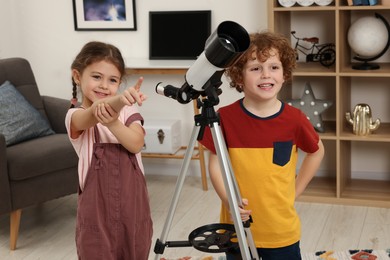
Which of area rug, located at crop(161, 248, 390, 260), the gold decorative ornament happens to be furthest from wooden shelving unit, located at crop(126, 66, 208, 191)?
area rug, located at crop(161, 248, 390, 260)

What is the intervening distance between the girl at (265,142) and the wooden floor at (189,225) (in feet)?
3.69

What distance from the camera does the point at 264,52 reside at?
2.16 metres

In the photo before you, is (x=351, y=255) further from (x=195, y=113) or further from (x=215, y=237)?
(x=195, y=113)

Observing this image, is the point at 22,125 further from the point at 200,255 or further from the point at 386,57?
the point at 386,57

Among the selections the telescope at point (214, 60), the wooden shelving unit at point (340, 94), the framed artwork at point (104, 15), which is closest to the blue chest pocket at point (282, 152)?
the telescope at point (214, 60)

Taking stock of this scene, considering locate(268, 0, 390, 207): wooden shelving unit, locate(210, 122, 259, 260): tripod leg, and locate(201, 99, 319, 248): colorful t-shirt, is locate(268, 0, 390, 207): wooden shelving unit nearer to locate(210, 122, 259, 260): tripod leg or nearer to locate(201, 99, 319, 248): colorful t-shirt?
locate(201, 99, 319, 248): colorful t-shirt

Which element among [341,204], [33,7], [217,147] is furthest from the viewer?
[33,7]

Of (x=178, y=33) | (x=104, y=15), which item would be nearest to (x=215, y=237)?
(x=178, y=33)

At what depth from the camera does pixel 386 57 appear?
407 cm

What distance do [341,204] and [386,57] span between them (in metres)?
0.89

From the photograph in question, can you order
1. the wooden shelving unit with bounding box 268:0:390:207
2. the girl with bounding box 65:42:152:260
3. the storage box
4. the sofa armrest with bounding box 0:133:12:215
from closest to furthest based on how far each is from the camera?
the girl with bounding box 65:42:152:260, the sofa armrest with bounding box 0:133:12:215, the wooden shelving unit with bounding box 268:0:390:207, the storage box

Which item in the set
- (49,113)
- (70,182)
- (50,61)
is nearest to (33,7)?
(50,61)

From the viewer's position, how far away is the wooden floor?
3.36 meters

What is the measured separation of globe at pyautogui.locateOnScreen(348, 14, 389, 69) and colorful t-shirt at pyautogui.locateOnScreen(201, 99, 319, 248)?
1729 millimetres
